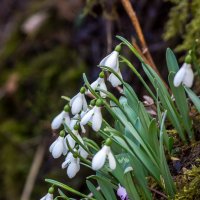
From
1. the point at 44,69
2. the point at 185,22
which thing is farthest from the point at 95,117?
the point at 44,69

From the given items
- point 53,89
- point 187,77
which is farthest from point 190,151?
point 53,89

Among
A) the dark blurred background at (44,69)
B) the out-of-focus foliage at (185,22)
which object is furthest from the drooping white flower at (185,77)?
the dark blurred background at (44,69)

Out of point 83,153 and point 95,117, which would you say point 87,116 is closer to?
point 95,117

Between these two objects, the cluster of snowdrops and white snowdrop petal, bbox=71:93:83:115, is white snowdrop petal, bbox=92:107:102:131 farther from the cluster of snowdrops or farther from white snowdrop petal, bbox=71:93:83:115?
white snowdrop petal, bbox=71:93:83:115

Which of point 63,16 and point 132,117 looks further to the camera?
point 63,16

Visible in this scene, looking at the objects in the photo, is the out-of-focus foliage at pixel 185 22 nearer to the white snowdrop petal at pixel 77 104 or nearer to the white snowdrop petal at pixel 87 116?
the white snowdrop petal at pixel 77 104

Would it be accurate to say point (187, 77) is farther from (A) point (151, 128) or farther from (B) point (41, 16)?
(B) point (41, 16)

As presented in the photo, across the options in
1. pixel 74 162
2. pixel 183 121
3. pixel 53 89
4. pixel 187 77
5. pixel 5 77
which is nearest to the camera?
pixel 187 77
